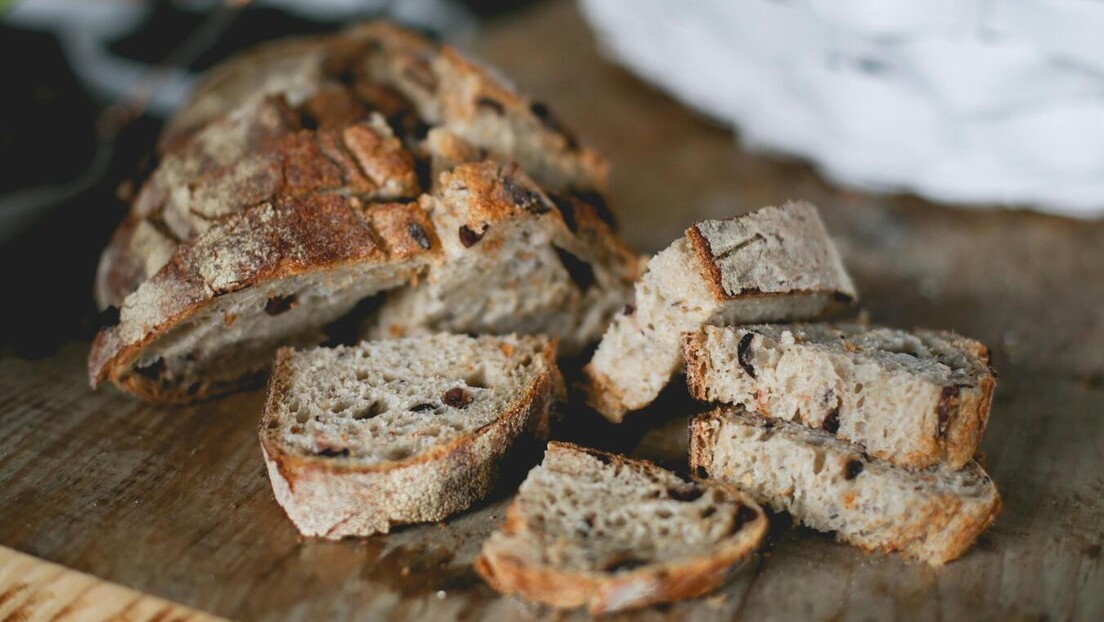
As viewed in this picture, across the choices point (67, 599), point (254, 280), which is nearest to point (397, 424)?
point (254, 280)

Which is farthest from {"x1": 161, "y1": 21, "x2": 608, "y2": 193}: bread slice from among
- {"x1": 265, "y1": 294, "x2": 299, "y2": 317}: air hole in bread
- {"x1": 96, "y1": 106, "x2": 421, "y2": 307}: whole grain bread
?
{"x1": 265, "y1": 294, "x2": 299, "y2": 317}: air hole in bread

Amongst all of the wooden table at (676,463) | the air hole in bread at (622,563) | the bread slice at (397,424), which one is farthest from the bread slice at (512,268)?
the air hole in bread at (622,563)

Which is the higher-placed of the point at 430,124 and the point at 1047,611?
the point at 430,124

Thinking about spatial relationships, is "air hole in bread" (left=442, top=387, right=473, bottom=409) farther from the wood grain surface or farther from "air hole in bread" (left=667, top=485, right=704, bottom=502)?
the wood grain surface

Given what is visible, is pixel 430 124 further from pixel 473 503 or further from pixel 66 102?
pixel 66 102

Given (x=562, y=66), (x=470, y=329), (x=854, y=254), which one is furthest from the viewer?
(x=562, y=66)

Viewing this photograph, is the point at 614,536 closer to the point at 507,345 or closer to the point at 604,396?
the point at 604,396

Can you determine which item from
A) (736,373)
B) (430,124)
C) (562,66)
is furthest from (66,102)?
(736,373)

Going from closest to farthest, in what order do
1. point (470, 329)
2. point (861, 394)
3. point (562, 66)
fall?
point (861, 394)
point (470, 329)
point (562, 66)
